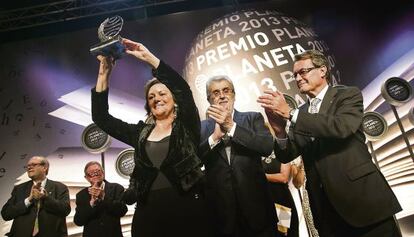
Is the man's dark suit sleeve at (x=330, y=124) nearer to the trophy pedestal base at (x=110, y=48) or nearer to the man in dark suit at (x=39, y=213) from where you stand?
the trophy pedestal base at (x=110, y=48)

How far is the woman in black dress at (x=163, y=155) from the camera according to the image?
1744mm

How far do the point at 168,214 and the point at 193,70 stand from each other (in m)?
2.52

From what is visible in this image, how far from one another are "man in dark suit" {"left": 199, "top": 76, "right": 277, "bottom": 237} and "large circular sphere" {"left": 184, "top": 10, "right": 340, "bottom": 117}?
185 cm

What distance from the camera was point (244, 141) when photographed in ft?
6.24

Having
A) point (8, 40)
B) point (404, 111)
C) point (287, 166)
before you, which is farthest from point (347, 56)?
point (8, 40)

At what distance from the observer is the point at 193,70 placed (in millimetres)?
4062

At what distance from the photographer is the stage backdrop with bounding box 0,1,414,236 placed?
3879mm

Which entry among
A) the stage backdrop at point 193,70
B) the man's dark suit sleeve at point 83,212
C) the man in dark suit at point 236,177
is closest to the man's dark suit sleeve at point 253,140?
the man in dark suit at point 236,177

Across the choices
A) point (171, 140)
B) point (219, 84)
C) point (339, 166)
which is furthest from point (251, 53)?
point (339, 166)

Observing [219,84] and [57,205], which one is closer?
[219,84]

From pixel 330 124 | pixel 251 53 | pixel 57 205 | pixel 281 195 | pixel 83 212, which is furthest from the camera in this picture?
pixel 251 53

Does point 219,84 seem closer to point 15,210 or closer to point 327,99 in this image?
point 327,99

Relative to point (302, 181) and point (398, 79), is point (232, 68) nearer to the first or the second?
point (302, 181)

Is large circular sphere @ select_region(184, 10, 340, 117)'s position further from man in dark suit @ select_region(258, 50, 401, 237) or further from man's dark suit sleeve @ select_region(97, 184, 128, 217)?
man in dark suit @ select_region(258, 50, 401, 237)
